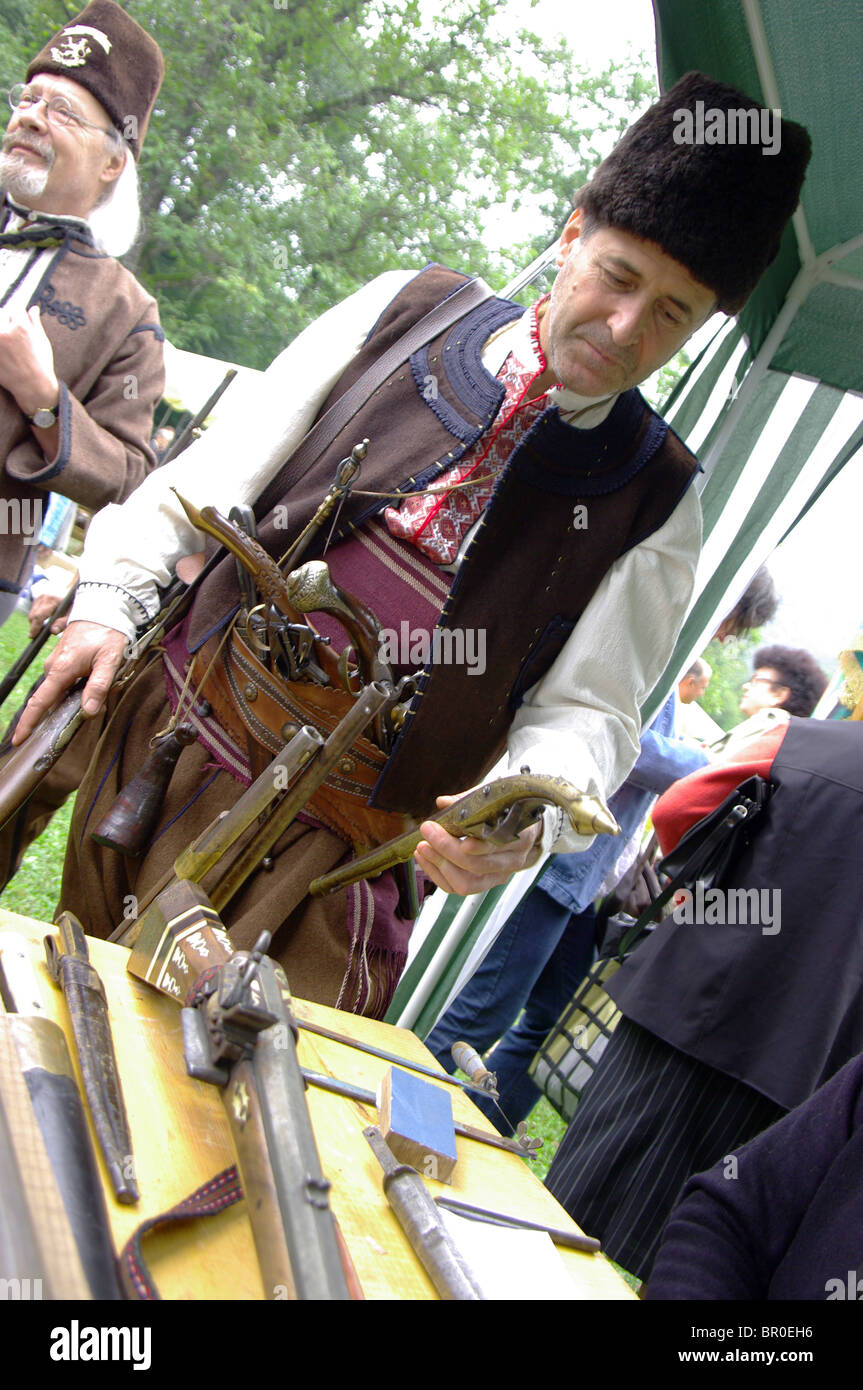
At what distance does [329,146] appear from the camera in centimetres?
1536

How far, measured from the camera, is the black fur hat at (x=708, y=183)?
167 cm

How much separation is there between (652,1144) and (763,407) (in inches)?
77.4

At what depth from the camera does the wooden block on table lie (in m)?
1.31

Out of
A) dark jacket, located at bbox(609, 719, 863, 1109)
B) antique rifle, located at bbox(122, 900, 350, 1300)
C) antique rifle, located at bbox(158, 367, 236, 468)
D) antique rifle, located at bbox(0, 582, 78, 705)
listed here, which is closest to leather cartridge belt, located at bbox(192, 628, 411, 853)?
antique rifle, located at bbox(122, 900, 350, 1300)

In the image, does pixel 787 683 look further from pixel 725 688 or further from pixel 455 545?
pixel 725 688

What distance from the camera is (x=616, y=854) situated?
3.80m

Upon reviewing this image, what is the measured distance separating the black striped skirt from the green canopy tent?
0.84 metres

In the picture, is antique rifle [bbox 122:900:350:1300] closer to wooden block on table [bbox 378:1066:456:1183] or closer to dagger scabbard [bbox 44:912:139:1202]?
dagger scabbard [bbox 44:912:139:1202]

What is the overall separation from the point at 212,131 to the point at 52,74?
14.4 m

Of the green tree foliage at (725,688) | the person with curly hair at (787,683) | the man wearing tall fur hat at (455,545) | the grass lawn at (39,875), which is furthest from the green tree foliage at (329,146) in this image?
the man wearing tall fur hat at (455,545)

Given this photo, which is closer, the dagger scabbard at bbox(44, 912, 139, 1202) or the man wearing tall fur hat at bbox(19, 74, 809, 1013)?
the dagger scabbard at bbox(44, 912, 139, 1202)

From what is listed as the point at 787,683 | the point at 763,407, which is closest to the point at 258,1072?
the point at 763,407
